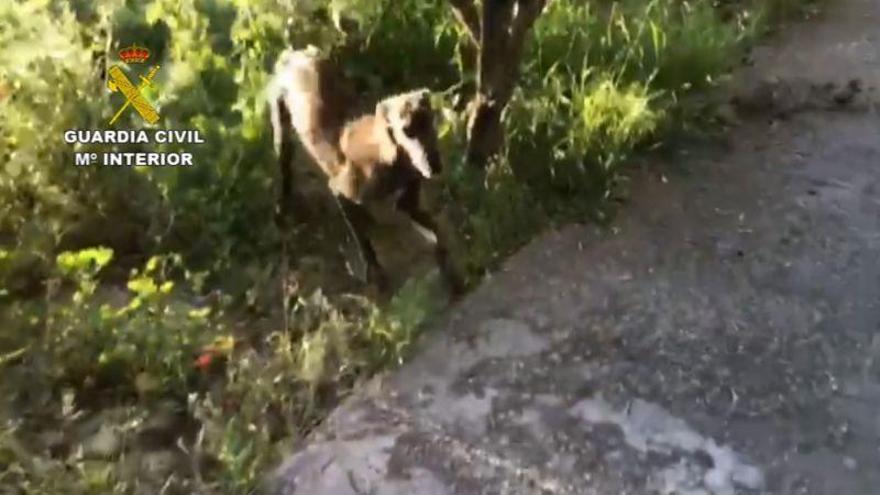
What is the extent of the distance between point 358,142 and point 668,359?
820 mm

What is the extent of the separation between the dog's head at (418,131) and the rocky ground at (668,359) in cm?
46

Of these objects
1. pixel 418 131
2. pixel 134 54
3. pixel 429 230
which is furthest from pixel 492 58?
pixel 134 54

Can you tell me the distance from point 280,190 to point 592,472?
1045 mm

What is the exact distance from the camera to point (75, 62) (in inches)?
116

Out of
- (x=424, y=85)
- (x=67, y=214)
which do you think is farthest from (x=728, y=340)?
(x=67, y=214)

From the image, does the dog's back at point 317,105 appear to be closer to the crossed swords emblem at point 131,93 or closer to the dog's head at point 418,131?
the dog's head at point 418,131

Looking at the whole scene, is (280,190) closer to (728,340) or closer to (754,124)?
(728,340)

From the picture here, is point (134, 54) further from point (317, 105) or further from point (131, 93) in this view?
point (317, 105)

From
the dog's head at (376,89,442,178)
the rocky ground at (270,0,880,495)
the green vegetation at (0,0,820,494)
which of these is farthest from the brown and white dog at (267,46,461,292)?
the rocky ground at (270,0,880,495)

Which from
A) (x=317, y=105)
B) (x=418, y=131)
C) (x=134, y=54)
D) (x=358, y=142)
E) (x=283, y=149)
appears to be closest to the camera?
(x=418, y=131)

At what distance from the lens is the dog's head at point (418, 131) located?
2316 millimetres

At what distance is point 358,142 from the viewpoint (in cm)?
247

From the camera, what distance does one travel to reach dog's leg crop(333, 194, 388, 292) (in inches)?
101

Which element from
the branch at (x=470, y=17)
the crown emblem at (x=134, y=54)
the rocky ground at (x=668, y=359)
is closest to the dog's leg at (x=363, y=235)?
the rocky ground at (x=668, y=359)
